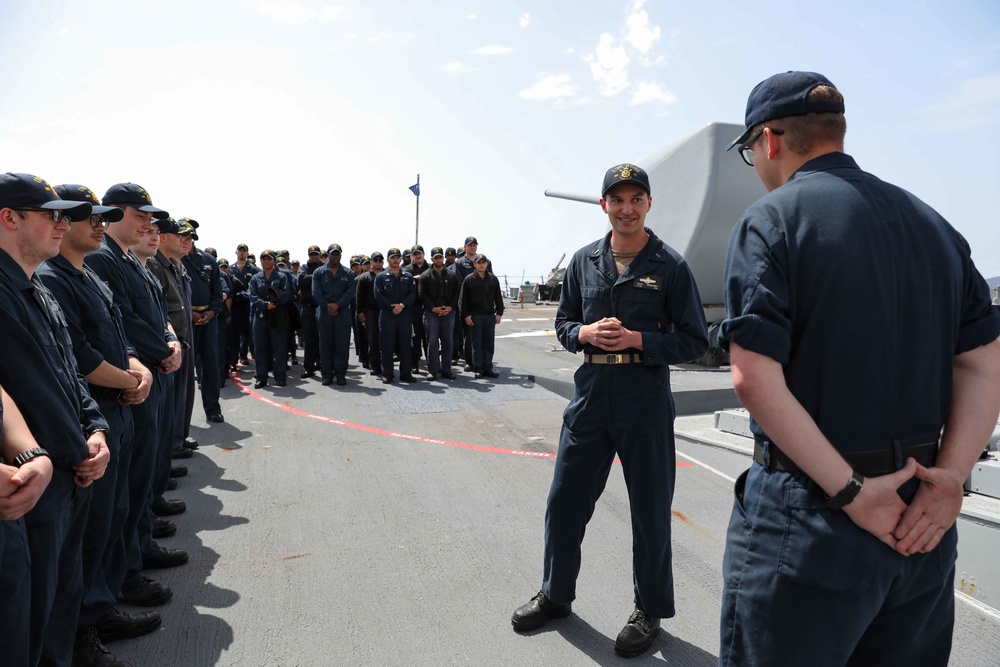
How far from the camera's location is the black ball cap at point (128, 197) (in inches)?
136

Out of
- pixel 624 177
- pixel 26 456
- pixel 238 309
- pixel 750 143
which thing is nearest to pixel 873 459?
pixel 750 143

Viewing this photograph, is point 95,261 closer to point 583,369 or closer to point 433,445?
point 583,369

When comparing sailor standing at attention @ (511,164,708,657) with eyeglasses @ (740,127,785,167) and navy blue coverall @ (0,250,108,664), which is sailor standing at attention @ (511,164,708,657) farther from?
navy blue coverall @ (0,250,108,664)

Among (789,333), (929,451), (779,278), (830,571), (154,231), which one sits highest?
(154,231)

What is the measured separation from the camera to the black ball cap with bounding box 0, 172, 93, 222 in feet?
6.49

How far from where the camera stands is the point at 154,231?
366 cm

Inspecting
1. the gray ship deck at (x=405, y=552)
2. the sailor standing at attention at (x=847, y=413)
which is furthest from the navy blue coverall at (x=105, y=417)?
the sailor standing at attention at (x=847, y=413)

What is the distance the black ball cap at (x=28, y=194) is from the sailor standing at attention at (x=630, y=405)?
1.94m

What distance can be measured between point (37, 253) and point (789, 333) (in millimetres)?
2277

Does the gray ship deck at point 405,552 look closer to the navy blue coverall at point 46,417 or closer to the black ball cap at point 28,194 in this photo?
the navy blue coverall at point 46,417

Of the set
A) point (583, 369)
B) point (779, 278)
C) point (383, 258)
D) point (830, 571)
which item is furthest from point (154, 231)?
point (383, 258)

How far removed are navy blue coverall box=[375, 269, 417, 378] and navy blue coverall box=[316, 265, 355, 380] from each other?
46 cm

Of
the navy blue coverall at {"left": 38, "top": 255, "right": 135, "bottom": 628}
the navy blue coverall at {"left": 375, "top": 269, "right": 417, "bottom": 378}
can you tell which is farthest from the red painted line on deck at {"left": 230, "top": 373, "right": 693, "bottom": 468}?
the navy blue coverall at {"left": 38, "top": 255, "right": 135, "bottom": 628}

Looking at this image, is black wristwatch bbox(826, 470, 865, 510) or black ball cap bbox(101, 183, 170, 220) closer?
black wristwatch bbox(826, 470, 865, 510)
